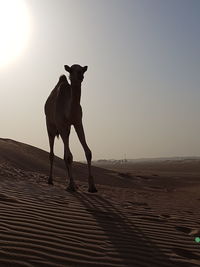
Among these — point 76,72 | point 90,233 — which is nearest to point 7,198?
point 90,233

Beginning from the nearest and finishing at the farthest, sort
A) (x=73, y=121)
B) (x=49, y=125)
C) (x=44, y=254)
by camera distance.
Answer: (x=44, y=254), (x=73, y=121), (x=49, y=125)

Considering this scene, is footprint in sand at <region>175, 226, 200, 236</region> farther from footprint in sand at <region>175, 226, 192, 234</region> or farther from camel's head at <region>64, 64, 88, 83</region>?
camel's head at <region>64, 64, 88, 83</region>

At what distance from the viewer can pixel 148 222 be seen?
557 cm

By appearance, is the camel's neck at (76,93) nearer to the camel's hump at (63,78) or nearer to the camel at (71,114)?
the camel at (71,114)

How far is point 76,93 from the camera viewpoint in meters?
8.34

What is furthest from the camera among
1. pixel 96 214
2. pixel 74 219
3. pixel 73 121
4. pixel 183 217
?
pixel 73 121

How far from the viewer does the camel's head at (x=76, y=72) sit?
819cm

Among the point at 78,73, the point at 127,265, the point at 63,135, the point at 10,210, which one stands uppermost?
the point at 78,73

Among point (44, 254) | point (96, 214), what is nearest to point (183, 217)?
point (96, 214)

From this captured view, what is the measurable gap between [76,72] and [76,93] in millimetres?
444

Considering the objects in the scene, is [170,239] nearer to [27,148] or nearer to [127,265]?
[127,265]

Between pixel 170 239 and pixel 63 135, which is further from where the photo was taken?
pixel 63 135

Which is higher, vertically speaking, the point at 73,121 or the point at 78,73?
the point at 78,73

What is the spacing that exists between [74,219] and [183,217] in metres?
2.08
